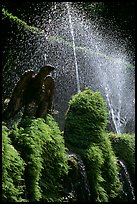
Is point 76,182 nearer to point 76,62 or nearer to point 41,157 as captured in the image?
point 41,157

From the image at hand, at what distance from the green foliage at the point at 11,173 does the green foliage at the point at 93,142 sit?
2.16m

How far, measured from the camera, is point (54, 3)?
19.1m

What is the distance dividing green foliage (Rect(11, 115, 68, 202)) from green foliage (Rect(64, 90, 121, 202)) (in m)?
0.91

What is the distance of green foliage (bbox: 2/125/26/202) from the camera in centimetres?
520

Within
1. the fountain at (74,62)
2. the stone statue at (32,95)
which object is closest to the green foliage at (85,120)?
the stone statue at (32,95)

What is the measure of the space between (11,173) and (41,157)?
86 cm

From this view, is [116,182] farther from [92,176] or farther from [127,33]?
[127,33]

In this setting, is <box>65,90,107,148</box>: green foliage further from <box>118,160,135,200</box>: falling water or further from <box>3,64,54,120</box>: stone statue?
<box>118,160,135,200</box>: falling water

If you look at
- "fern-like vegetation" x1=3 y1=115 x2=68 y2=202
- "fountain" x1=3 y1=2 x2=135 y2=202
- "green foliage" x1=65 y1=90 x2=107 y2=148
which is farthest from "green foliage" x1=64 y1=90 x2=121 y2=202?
"fountain" x1=3 y1=2 x2=135 y2=202

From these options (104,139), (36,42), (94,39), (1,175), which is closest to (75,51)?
(36,42)

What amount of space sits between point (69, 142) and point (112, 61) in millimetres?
10764

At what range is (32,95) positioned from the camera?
22.2 ft

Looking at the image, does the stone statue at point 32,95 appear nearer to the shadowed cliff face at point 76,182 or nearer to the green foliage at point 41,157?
the green foliage at point 41,157

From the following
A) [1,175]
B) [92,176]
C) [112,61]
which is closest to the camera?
[1,175]
